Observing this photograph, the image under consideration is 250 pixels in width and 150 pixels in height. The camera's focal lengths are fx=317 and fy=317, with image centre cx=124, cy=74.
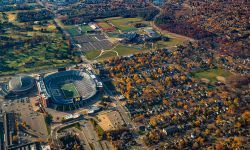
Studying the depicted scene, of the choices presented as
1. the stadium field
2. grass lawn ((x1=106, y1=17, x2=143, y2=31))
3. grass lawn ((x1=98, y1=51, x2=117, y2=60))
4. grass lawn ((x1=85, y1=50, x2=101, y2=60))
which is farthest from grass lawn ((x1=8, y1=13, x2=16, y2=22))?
the stadium field

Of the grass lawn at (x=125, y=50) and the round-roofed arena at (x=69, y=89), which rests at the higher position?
the grass lawn at (x=125, y=50)

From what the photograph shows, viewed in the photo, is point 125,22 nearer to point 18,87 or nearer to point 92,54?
point 92,54

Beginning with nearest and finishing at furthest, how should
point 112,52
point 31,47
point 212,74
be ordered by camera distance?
point 212,74
point 112,52
point 31,47

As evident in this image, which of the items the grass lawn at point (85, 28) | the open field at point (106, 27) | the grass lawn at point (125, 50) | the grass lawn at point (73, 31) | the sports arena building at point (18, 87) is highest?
the open field at point (106, 27)

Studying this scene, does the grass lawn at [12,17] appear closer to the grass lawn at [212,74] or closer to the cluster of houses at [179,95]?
the cluster of houses at [179,95]

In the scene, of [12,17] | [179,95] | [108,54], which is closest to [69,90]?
[108,54]

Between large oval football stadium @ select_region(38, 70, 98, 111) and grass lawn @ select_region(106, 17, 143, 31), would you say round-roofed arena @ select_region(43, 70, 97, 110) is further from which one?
grass lawn @ select_region(106, 17, 143, 31)

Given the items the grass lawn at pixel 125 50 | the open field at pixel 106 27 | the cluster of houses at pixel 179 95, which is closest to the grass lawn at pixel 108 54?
the grass lawn at pixel 125 50

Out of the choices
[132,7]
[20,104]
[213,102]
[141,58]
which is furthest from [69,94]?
[132,7]
